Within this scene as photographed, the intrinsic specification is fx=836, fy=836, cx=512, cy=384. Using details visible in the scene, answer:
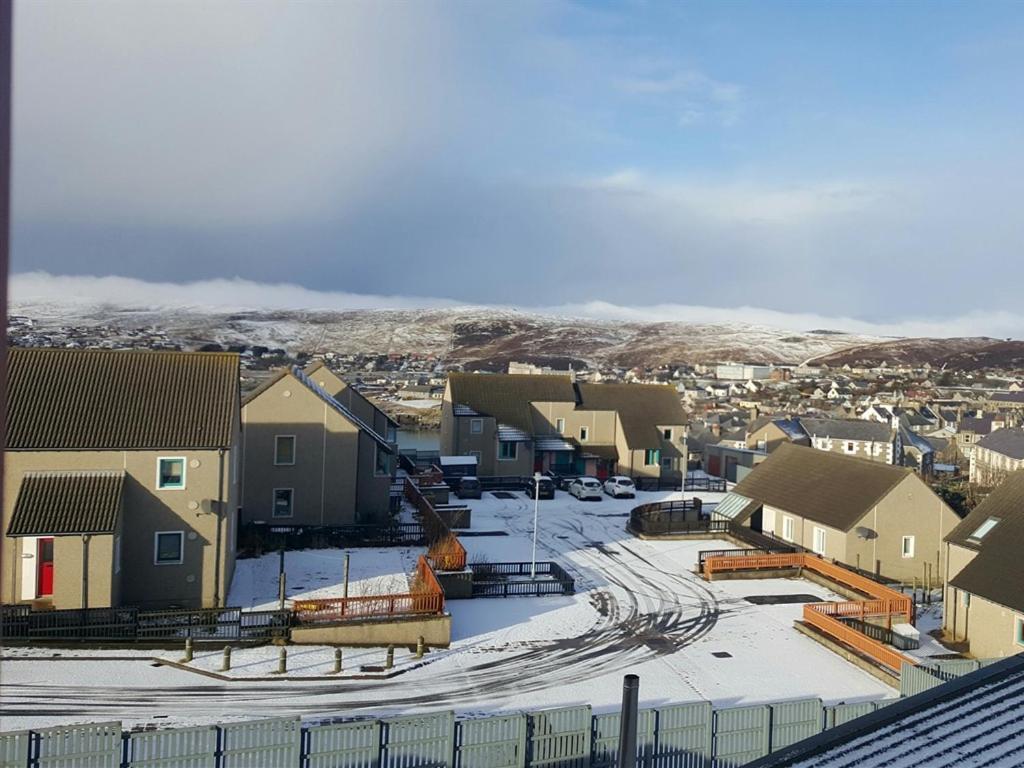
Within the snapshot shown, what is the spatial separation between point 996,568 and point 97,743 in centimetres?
2368

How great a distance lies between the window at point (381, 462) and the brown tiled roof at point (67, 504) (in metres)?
14.0

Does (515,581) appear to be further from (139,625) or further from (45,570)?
(45,570)

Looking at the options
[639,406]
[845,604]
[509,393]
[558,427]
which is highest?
[509,393]

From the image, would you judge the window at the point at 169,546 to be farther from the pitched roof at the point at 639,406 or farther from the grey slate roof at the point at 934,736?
the pitched roof at the point at 639,406

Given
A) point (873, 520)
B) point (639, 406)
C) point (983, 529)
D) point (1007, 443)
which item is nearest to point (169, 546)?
point (983, 529)

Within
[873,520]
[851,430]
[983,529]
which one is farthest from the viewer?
[851,430]

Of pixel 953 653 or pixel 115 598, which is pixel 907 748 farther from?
pixel 115 598

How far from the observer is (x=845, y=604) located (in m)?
26.1

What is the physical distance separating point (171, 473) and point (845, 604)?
2097cm

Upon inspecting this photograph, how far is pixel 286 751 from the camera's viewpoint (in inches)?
572

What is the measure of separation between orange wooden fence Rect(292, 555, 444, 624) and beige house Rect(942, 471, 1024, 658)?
15703mm

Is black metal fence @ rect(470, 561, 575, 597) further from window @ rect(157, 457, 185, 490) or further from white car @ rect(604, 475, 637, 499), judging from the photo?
white car @ rect(604, 475, 637, 499)

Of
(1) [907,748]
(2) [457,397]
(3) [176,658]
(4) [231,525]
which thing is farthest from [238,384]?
(2) [457,397]

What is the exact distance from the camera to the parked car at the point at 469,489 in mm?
47219
